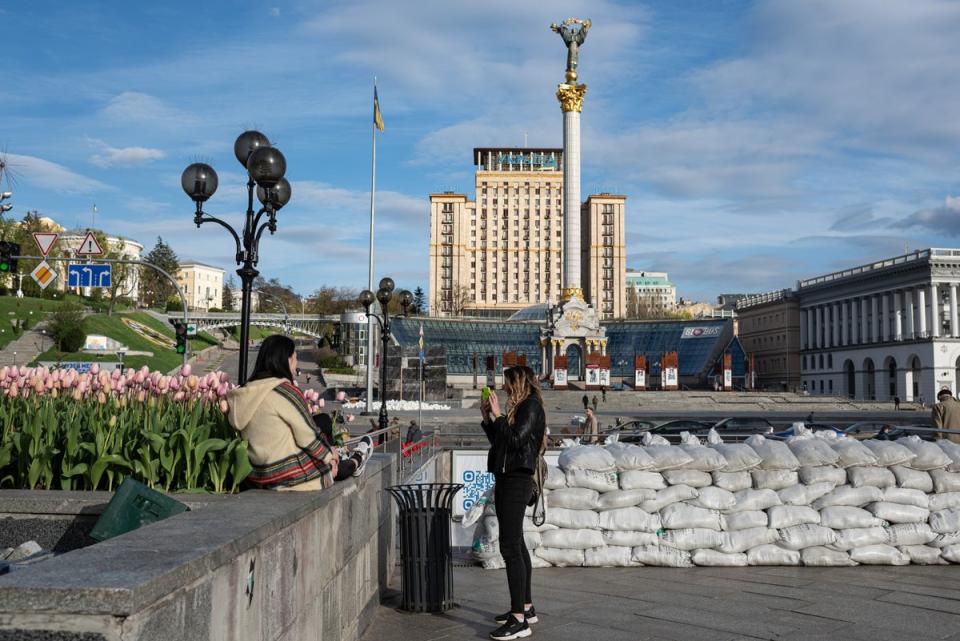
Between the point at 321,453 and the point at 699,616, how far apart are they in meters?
3.62

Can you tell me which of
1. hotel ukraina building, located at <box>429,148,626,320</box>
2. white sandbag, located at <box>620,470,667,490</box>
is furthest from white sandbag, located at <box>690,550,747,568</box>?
Answer: hotel ukraina building, located at <box>429,148,626,320</box>

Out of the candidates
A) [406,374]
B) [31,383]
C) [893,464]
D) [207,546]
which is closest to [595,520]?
[893,464]

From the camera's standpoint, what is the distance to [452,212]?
14712 centimetres

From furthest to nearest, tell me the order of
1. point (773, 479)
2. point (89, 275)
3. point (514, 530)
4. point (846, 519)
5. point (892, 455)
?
point (89, 275) → point (892, 455) → point (773, 479) → point (846, 519) → point (514, 530)

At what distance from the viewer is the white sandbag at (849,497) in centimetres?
921

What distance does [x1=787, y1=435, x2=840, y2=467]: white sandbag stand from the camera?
30.7ft

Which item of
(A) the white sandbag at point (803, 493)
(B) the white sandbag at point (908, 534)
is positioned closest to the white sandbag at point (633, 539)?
(A) the white sandbag at point (803, 493)

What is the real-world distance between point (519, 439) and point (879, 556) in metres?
5.27

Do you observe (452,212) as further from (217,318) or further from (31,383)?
(31,383)

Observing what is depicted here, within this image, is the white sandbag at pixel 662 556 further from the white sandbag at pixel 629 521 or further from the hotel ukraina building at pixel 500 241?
the hotel ukraina building at pixel 500 241

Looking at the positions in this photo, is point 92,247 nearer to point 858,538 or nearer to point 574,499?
point 574,499

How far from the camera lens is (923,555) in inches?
357

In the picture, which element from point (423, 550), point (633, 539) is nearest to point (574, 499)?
point (633, 539)

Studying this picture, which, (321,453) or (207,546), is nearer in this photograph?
Answer: (207,546)
